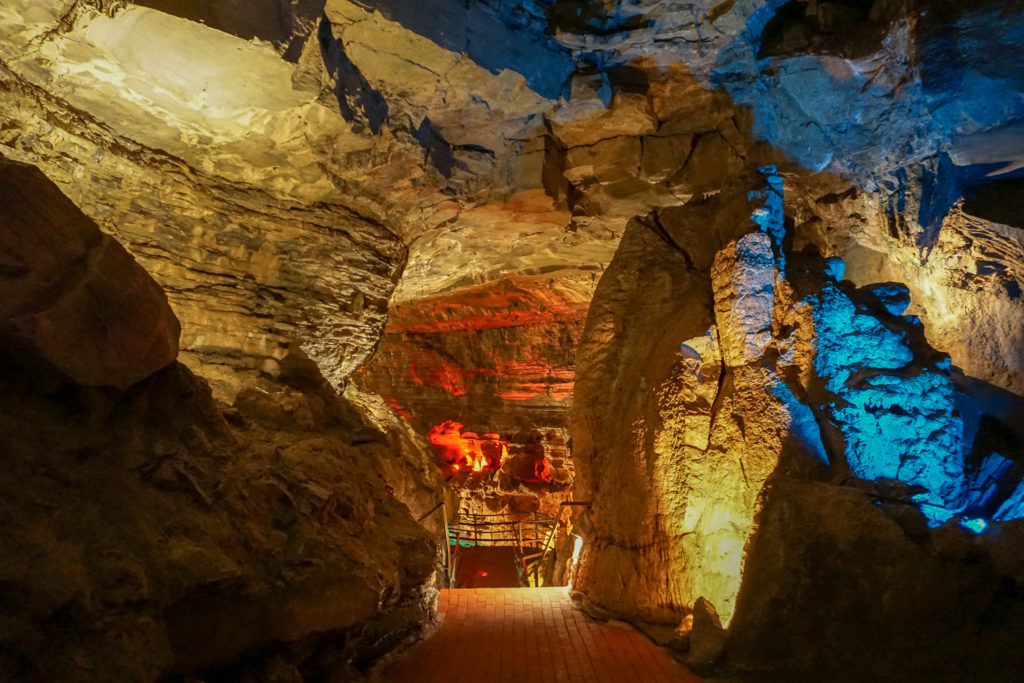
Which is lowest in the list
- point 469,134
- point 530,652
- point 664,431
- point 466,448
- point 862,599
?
point 530,652

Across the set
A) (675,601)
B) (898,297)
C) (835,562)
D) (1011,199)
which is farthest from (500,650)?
(1011,199)

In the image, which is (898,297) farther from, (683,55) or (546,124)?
(546,124)

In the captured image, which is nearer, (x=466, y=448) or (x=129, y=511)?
(x=129, y=511)

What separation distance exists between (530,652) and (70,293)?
13.7 feet

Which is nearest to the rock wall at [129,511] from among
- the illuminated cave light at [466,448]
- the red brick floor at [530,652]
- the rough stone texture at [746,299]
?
the red brick floor at [530,652]

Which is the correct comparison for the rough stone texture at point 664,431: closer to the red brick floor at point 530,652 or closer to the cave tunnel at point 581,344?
the cave tunnel at point 581,344

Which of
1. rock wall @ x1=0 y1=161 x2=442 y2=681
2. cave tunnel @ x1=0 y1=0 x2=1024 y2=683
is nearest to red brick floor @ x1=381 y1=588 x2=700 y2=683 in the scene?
cave tunnel @ x1=0 y1=0 x2=1024 y2=683

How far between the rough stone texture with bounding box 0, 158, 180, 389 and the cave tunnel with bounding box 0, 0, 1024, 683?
18 millimetres

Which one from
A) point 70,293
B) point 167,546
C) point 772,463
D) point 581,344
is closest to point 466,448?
point 581,344

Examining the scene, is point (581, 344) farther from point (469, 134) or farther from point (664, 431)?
point (469, 134)

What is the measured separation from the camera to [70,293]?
319 centimetres

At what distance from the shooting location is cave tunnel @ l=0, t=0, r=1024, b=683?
3266 mm

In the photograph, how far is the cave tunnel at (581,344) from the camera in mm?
3266

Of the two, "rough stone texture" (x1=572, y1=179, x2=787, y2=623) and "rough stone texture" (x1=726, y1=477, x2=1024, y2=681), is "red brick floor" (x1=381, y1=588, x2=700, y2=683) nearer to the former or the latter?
"rough stone texture" (x1=572, y1=179, x2=787, y2=623)
